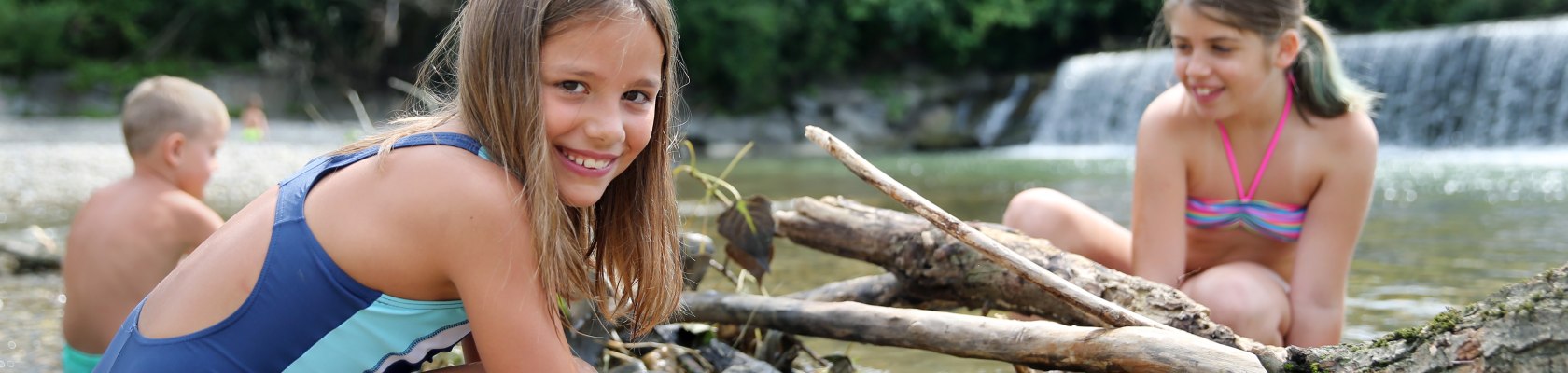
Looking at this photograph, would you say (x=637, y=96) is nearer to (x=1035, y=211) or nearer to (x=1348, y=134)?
(x=1035, y=211)

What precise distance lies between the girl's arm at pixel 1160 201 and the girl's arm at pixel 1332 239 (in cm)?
28

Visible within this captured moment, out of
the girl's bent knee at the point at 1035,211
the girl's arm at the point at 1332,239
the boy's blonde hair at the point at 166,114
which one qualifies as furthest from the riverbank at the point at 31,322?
the girl's arm at the point at 1332,239

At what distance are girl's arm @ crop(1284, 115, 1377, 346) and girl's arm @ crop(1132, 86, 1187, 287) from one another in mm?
282

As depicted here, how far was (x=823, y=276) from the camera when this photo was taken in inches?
175

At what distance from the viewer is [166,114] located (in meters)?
3.29

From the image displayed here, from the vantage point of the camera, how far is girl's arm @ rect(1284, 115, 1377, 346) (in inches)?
110

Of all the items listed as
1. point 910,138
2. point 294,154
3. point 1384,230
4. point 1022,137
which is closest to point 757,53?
point 910,138

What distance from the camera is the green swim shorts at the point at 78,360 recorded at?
2.81 meters

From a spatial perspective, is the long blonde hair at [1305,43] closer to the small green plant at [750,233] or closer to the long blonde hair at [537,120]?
the small green plant at [750,233]

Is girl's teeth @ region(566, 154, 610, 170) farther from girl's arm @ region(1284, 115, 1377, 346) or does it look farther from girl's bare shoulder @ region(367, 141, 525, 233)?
girl's arm @ region(1284, 115, 1377, 346)

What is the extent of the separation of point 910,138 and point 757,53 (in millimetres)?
3447

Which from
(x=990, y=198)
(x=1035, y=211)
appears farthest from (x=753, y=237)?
(x=990, y=198)

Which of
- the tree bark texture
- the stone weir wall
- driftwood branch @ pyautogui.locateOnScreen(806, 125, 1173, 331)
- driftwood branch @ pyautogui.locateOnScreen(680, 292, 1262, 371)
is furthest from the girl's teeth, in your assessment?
the stone weir wall

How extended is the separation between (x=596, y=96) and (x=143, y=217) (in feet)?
6.24
